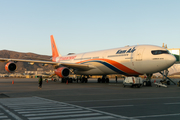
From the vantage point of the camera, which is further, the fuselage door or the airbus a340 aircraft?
the fuselage door

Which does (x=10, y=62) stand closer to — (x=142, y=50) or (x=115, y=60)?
(x=115, y=60)

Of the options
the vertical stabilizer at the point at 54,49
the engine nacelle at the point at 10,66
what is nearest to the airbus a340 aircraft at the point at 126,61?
the engine nacelle at the point at 10,66

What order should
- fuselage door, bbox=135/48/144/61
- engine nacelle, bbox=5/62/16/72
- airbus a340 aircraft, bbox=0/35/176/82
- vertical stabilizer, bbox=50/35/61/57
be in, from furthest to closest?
vertical stabilizer, bbox=50/35/61/57, engine nacelle, bbox=5/62/16/72, fuselage door, bbox=135/48/144/61, airbus a340 aircraft, bbox=0/35/176/82

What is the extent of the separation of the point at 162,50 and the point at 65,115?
1976 centimetres

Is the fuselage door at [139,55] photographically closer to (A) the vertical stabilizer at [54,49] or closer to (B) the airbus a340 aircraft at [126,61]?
(B) the airbus a340 aircraft at [126,61]

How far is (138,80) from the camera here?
24.3 m

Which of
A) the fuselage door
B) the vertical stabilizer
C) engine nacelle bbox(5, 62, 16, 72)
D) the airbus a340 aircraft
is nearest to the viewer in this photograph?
the airbus a340 aircraft

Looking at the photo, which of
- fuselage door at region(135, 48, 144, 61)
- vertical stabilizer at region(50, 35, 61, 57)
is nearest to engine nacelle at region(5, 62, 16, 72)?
vertical stabilizer at region(50, 35, 61, 57)

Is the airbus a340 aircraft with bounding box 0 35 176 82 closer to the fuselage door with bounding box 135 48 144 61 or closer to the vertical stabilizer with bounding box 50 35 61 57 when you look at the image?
the fuselage door with bounding box 135 48 144 61

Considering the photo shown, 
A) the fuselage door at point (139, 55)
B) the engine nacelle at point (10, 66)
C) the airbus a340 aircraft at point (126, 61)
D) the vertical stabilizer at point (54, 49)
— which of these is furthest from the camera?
the vertical stabilizer at point (54, 49)

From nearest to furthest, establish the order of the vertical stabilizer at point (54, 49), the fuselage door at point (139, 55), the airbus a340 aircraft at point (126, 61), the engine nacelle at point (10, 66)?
the airbus a340 aircraft at point (126, 61) → the fuselage door at point (139, 55) → the engine nacelle at point (10, 66) → the vertical stabilizer at point (54, 49)

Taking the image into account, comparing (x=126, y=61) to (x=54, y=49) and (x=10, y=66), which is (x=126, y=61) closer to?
(x=10, y=66)

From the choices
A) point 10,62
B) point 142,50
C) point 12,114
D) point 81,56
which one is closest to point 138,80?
point 142,50

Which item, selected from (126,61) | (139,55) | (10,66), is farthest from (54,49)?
(139,55)
